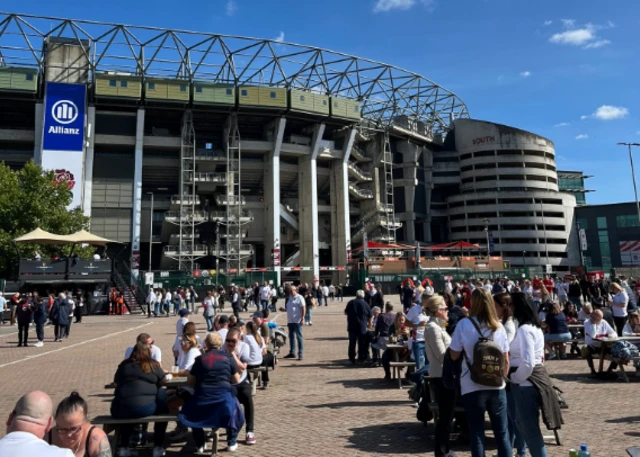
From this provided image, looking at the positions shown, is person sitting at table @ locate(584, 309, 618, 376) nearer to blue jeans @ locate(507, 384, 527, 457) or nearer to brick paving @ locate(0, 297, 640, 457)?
brick paving @ locate(0, 297, 640, 457)

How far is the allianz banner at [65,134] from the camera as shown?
45.6m

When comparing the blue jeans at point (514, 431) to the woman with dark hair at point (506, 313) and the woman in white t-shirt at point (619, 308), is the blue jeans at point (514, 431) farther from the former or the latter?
the woman in white t-shirt at point (619, 308)

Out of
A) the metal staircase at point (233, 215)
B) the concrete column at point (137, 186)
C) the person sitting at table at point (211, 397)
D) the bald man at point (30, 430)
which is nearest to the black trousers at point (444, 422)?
the person sitting at table at point (211, 397)

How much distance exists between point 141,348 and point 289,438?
226 cm

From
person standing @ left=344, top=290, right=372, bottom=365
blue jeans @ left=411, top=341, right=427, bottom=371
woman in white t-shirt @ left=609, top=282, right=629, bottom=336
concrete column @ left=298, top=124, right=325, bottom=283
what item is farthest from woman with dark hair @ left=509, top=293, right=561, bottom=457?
concrete column @ left=298, top=124, right=325, bottom=283

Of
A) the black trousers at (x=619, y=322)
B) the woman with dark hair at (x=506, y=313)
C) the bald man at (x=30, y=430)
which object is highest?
the woman with dark hair at (x=506, y=313)

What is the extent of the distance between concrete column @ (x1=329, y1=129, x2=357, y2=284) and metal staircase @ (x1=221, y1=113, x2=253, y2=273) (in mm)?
12460

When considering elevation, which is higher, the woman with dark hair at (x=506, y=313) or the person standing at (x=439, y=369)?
the woman with dark hair at (x=506, y=313)

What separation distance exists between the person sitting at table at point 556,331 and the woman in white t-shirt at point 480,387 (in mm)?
7850

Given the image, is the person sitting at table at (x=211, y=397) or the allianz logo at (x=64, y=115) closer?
the person sitting at table at (x=211, y=397)

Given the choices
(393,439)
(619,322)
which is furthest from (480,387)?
(619,322)

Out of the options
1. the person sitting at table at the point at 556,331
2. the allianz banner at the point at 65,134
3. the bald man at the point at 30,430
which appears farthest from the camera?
the allianz banner at the point at 65,134

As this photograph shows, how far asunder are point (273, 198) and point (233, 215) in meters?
5.25

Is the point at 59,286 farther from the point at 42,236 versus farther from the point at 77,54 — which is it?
the point at 77,54
